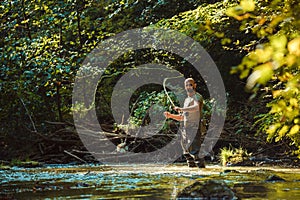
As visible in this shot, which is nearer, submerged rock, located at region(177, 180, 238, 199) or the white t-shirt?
submerged rock, located at region(177, 180, 238, 199)

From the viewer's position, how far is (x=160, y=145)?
45.5 ft

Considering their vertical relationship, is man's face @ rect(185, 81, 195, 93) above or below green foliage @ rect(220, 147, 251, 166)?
→ above

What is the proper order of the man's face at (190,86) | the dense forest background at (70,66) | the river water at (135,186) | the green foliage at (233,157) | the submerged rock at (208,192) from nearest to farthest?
the submerged rock at (208,192), the river water at (135,186), the man's face at (190,86), the green foliage at (233,157), the dense forest background at (70,66)

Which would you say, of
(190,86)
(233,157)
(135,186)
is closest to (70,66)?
(190,86)

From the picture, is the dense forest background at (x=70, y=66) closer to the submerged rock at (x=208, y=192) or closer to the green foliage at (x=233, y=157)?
the green foliage at (x=233, y=157)

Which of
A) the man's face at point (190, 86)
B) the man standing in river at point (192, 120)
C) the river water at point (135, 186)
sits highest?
the man's face at point (190, 86)

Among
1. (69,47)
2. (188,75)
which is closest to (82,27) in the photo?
(69,47)

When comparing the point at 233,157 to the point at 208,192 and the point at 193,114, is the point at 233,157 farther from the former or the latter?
the point at 208,192

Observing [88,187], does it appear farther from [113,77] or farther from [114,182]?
[113,77]

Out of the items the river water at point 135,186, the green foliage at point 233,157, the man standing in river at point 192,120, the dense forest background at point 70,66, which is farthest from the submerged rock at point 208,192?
the dense forest background at point 70,66

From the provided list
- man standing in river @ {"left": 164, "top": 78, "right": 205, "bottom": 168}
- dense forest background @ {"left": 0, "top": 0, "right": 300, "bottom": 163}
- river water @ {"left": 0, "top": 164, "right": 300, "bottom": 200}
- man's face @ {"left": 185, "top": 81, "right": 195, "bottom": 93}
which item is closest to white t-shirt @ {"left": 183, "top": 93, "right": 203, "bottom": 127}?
man standing in river @ {"left": 164, "top": 78, "right": 205, "bottom": 168}

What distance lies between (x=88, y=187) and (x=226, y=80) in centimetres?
826

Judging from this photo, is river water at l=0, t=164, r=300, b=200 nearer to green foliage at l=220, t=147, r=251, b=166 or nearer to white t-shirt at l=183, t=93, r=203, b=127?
white t-shirt at l=183, t=93, r=203, b=127

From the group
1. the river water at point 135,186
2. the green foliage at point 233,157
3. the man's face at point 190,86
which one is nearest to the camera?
the river water at point 135,186
